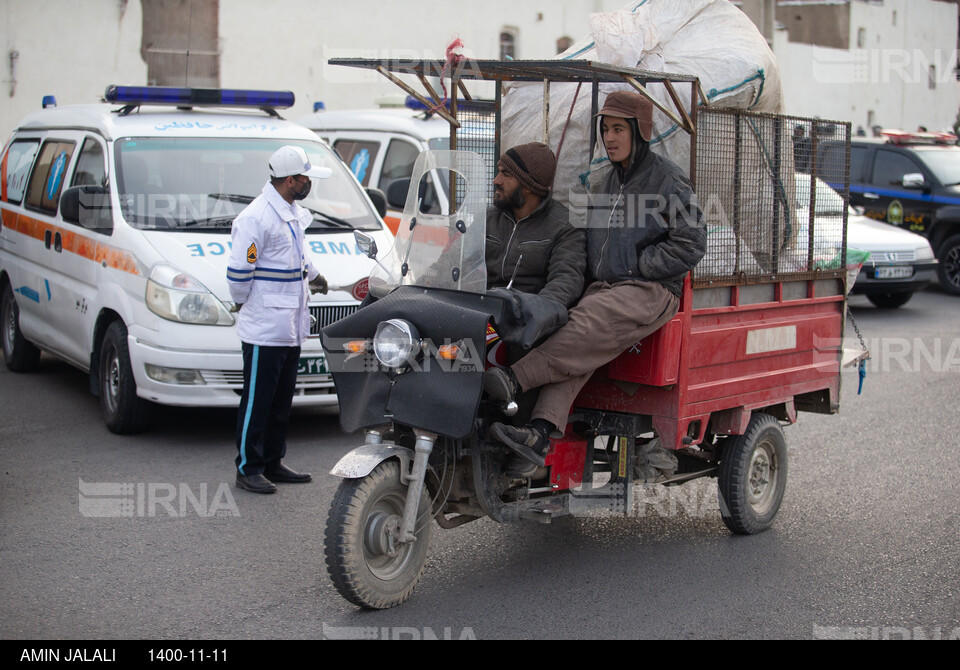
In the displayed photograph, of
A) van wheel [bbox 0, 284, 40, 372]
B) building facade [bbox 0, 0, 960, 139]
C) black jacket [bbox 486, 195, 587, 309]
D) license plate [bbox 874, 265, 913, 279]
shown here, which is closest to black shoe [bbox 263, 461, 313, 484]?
black jacket [bbox 486, 195, 587, 309]

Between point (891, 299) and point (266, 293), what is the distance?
35.5 ft

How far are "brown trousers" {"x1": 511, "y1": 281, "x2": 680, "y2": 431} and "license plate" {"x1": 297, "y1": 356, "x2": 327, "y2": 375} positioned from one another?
2.76 meters

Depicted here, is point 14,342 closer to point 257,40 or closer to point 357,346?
point 357,346

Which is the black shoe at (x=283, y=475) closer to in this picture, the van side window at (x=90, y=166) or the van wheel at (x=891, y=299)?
the van side window at (x=90, y=166)

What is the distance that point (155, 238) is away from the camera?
7.10 metres

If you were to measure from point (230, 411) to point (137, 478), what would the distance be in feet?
6.37

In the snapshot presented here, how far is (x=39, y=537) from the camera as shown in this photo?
5.18 meters

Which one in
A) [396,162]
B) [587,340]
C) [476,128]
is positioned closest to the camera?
[587,340]

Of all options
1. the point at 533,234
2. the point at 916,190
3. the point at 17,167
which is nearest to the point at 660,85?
the point at 533,234

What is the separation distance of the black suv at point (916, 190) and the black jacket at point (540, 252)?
39.1 ft

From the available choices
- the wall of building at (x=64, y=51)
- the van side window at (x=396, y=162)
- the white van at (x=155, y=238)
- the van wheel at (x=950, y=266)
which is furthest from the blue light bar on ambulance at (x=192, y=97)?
the van wheel at (x=950, y=266)

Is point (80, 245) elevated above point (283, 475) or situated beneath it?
elevated above
